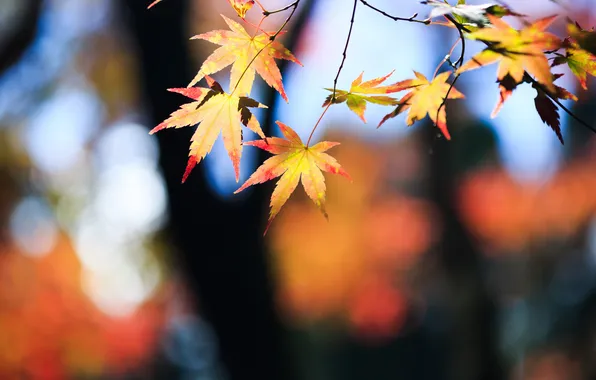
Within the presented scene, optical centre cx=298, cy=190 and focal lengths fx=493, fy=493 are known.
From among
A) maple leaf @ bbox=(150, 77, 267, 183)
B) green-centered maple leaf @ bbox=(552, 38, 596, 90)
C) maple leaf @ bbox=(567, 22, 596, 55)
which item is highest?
maple leaf @ bbox=(567, 22, 596, 55)

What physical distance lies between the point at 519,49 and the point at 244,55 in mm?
367

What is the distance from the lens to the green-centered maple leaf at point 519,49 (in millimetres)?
534

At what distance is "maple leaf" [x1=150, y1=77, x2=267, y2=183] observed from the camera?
0.67 meters

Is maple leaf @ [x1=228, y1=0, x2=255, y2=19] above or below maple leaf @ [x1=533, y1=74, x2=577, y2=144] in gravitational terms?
above

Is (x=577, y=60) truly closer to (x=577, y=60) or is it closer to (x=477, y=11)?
(x=577, y=60)

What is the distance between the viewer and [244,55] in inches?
28.1

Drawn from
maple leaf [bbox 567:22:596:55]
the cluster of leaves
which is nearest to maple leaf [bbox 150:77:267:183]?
the cluster of leaves

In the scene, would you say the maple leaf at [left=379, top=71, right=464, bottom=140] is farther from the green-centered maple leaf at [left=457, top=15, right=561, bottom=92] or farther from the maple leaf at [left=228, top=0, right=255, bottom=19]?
the maple leaf at [left=228, top=0, right=255, bottom=19]

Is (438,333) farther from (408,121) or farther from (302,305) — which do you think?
(408,121)

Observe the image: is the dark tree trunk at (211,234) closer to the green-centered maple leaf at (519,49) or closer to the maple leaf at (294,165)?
the maple leaf at (294,165)

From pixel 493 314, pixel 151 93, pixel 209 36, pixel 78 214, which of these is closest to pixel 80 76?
pixel 78 214

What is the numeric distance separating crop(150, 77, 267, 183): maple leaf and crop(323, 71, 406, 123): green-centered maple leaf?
0.11 metres

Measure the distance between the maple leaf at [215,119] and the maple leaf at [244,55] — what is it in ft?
0.08

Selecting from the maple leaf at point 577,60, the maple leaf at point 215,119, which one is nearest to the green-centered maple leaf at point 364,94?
the maple leaf at point 215,119
